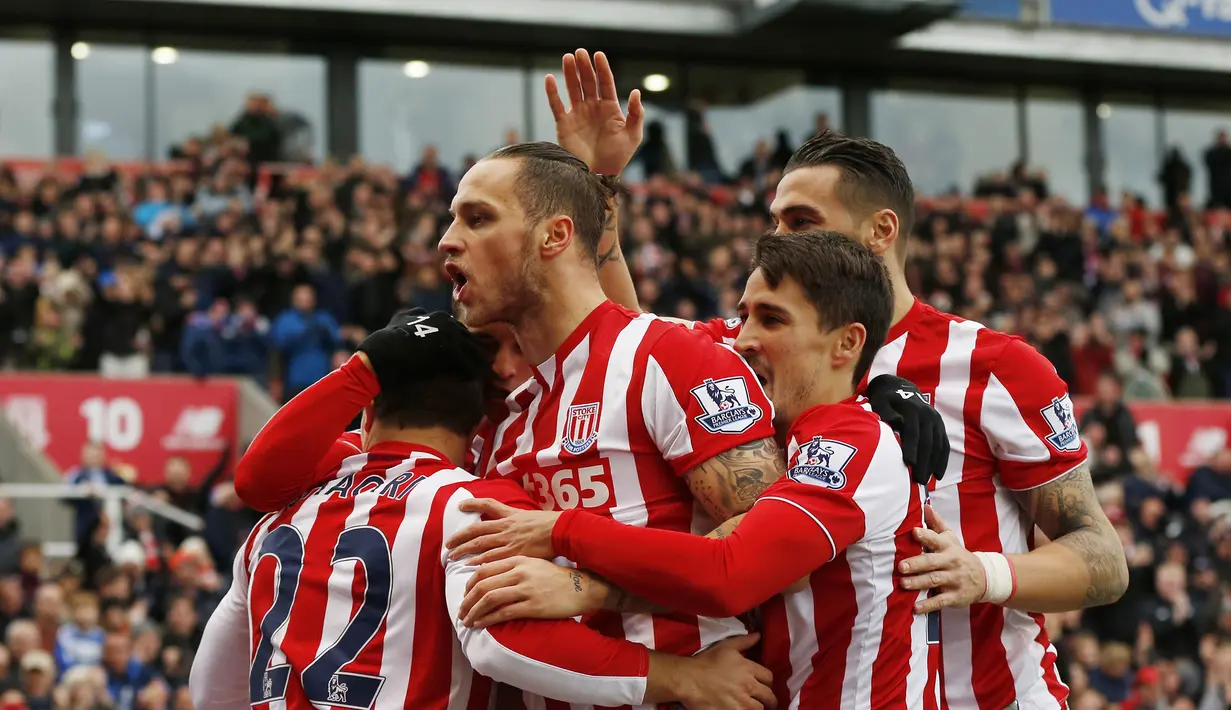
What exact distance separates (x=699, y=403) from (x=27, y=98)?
21.5 meters

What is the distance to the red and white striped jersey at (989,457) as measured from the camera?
13.5 ft

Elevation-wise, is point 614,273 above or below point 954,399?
above

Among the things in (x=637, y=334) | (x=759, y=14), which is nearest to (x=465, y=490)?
(x=637, y=334)

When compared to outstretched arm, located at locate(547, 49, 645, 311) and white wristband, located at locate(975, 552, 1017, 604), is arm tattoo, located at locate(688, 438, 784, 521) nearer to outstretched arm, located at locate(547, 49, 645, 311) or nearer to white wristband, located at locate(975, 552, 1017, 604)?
white wristband, located at locate(975, 552, 1017, 604)

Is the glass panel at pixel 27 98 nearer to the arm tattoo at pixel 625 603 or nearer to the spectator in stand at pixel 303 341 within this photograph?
the spectator in stand at pixel 303 341

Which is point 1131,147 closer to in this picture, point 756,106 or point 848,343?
point 756,106

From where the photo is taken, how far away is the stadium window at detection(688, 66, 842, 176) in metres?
26.4

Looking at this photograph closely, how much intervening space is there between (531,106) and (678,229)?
6473 millimetres

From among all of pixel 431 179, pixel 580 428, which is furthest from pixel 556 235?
pixel 431 179

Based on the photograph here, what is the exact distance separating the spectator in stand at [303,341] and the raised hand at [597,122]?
422 inches

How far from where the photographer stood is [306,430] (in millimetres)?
3812

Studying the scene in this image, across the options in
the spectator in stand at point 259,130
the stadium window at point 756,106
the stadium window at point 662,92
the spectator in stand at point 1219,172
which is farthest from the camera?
the spectator in stand at point 1219,172

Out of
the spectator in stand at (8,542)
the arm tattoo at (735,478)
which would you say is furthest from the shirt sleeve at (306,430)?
the spectator in stand at (8,542)

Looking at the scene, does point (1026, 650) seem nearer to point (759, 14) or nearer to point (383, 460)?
point (383, 460)
